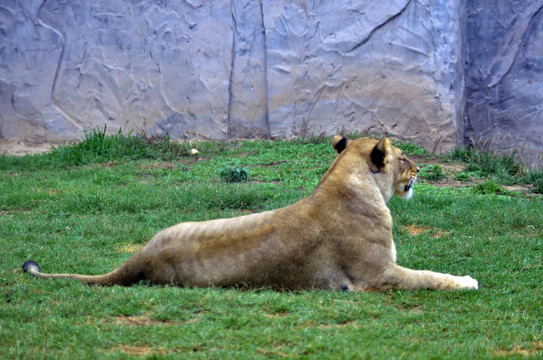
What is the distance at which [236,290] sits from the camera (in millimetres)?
4895

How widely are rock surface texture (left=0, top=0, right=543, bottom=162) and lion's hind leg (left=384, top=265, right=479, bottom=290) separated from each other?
7598 mm

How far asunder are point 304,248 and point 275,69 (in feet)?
28.6

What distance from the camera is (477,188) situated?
9.85 meters

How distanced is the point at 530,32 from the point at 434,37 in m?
1.93

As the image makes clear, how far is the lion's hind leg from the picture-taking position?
5.26m

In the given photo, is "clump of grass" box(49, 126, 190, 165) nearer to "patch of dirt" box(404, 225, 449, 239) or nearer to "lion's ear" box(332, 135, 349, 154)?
"patch of dirt" box(404, 225, 449, 239)

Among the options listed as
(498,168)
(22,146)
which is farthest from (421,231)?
(22,146)

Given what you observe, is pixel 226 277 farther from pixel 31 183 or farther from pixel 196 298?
pixel 31 183

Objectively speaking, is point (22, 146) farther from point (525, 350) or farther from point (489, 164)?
point (525, 350)

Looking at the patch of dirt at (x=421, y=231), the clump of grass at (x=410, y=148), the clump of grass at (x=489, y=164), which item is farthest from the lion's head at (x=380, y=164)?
the clump of grass at (x=410, y=148)

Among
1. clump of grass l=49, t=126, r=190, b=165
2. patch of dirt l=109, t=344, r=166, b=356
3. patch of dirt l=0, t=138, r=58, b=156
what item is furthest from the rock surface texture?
patch of dirt l=109, t=344, r=166, b=356

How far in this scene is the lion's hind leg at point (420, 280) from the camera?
5258 mm

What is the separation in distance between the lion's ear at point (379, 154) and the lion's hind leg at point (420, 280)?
863 millimetres

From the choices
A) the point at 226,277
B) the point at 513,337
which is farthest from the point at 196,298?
the point at 513,337
